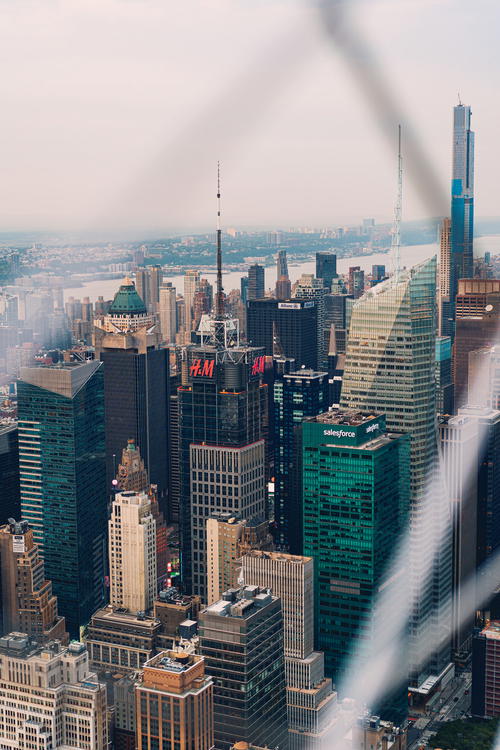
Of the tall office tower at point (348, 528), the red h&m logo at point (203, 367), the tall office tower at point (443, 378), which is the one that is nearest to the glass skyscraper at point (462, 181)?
the tall office tower at point (348, 528)

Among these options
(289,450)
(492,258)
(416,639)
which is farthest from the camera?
(289,450)

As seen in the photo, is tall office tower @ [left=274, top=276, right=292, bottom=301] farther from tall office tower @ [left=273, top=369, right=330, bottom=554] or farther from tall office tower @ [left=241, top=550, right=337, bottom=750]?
tall office tower @ [left=241, top=550, right=337, bottom=750]

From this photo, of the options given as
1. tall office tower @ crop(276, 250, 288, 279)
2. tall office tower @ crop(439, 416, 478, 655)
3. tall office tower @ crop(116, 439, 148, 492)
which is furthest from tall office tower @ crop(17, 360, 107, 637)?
tall office tower @ crop(439, 416, 478, 655)

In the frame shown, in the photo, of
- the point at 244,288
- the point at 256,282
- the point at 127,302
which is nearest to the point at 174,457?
the point at 244,288

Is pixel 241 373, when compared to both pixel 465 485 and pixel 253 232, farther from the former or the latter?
pixel 253 232

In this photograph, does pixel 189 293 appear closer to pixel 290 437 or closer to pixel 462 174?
pixel 290 437

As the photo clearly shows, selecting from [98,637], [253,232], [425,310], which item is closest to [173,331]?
[425,310]
